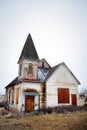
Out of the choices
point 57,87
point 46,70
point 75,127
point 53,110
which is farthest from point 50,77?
point 75,127

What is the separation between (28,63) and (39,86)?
13.3ft

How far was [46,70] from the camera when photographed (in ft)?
92.1

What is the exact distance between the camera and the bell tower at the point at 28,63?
80.5 feet

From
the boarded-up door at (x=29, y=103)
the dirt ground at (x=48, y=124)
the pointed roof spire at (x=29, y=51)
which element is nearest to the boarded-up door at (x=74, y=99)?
the boarded-up door at (x=29, y=103)

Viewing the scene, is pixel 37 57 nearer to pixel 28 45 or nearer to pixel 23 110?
pixel 28 45

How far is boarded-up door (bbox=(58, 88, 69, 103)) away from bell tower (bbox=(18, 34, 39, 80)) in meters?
4.54

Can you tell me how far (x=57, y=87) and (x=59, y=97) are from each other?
1560mm

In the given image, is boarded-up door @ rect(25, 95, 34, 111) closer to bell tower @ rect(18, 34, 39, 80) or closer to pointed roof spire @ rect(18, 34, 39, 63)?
bell tower @ rect(18, 34, 39, 80)

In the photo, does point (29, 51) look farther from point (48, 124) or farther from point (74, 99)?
point (48, 124)

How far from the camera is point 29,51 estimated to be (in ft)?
86.4

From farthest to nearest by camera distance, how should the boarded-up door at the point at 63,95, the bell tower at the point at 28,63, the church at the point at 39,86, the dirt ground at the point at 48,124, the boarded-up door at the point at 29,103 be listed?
the bell tower at the point at 28,63
the boarded-up door at the point at 63,95
the church at the point at 39,86
the boarded-up door at the point at 29,103
the dirt ground at the point at 48,124

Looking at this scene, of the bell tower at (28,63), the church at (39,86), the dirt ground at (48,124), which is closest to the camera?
the dirt ground at (48,124)

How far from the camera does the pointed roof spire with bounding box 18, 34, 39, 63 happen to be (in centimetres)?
2553

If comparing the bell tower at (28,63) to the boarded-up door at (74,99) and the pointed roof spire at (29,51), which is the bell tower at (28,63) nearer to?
the pointed roof spire at (29,51)
